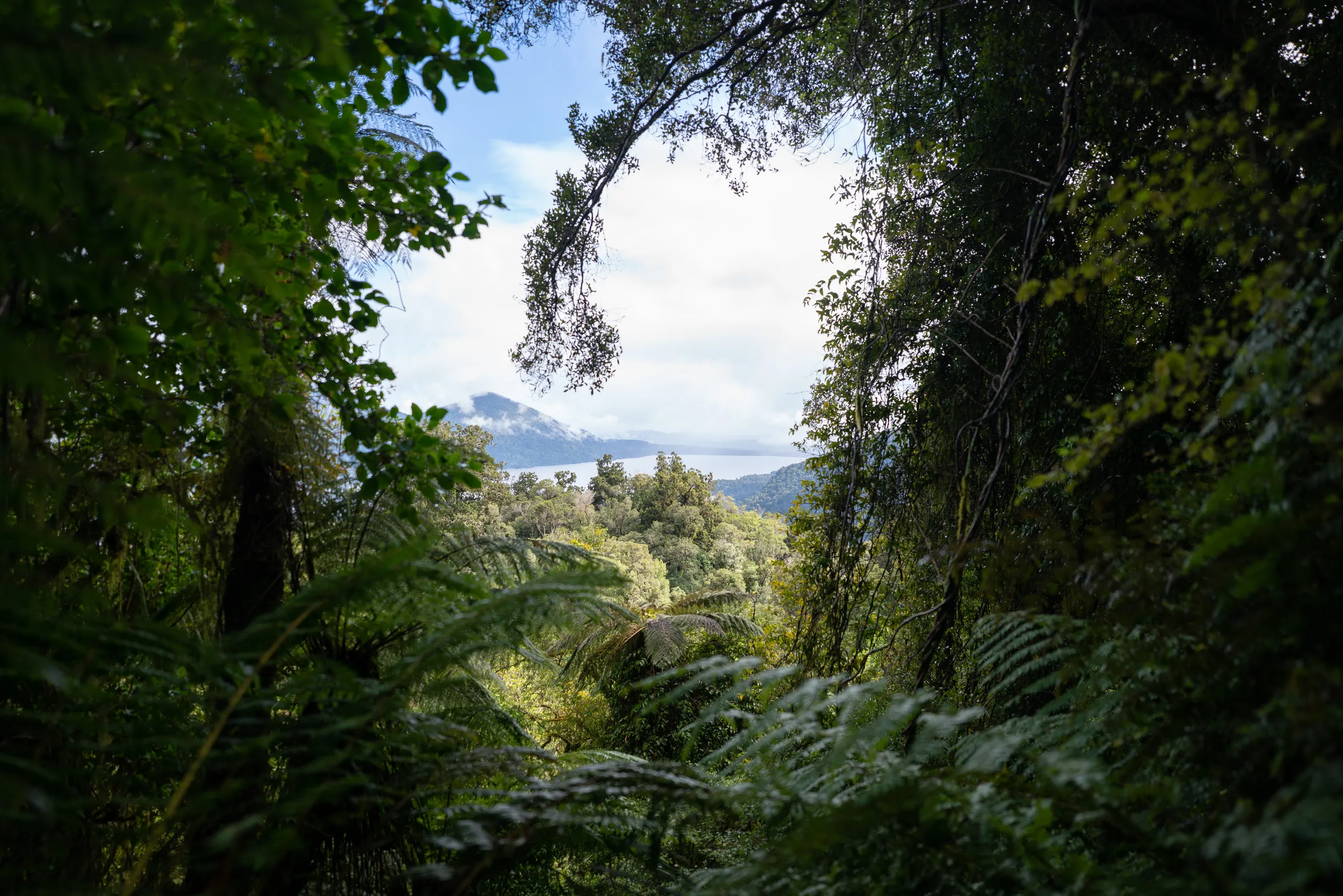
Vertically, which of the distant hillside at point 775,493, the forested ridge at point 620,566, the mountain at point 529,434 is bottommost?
the forested ridge at point 620,566

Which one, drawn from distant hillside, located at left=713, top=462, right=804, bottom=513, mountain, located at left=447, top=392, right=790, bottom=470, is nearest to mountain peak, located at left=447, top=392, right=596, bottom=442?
mountain, located at left=447, top=392, right=790, bottom=470

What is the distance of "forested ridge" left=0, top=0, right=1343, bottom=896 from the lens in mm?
806

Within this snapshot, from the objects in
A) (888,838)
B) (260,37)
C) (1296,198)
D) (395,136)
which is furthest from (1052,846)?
(395,136)

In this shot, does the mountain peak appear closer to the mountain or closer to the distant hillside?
the mountain

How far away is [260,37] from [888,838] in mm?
1670

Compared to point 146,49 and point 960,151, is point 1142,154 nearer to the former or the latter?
point 960,151

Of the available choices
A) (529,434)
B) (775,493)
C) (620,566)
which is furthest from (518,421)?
(620,566)

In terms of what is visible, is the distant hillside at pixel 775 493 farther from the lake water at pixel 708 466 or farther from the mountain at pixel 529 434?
the mountain at pixel 529 434

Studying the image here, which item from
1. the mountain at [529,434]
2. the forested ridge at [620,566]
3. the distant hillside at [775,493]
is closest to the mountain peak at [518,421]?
the mountain at [529,434]

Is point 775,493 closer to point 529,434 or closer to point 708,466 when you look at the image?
point 708,466

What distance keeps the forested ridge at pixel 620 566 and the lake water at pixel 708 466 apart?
6.41 ft

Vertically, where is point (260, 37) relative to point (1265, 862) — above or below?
above

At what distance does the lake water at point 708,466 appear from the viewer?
21953mm

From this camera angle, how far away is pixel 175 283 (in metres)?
0.97
